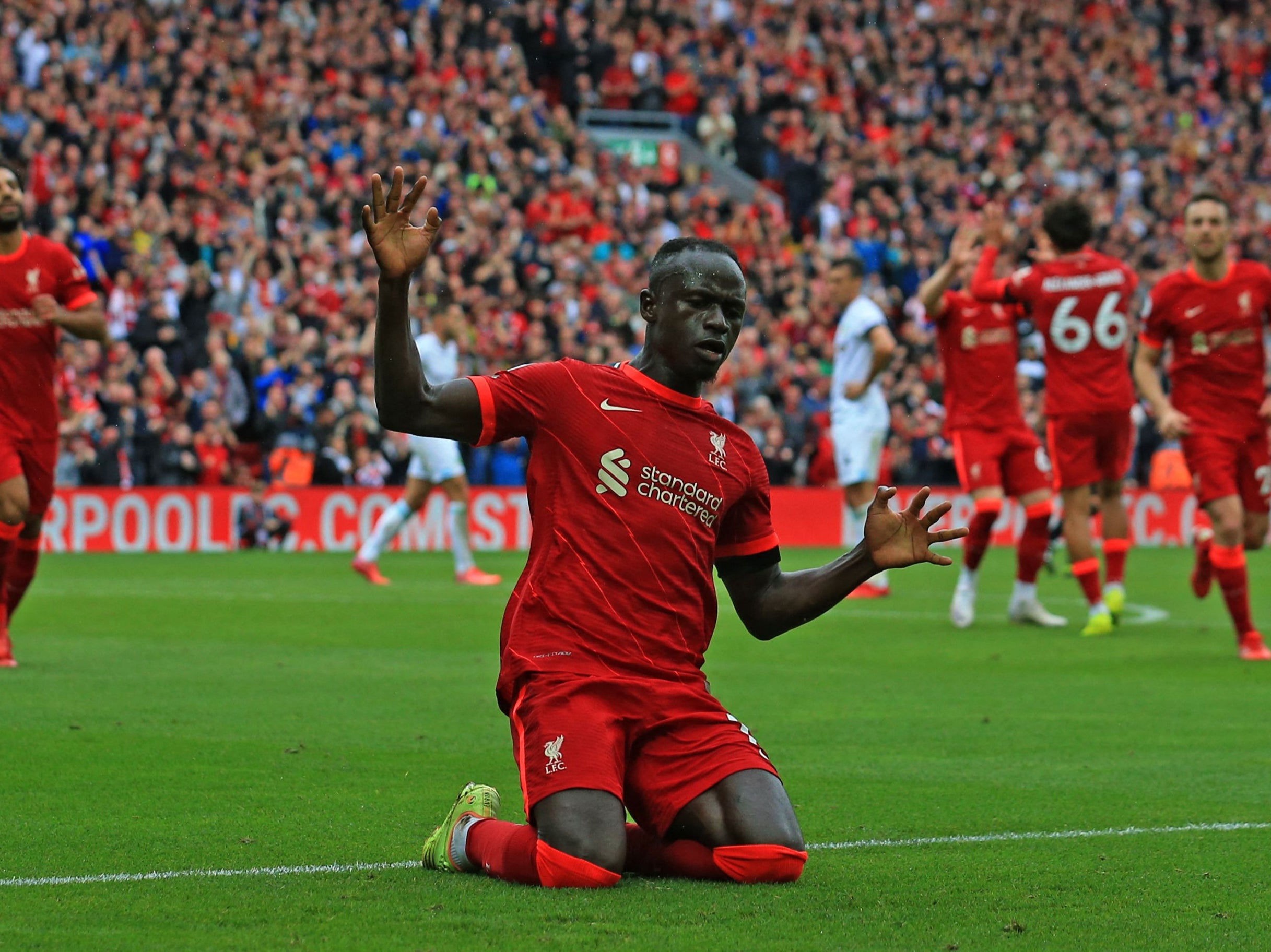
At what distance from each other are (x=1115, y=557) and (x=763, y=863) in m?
8.76

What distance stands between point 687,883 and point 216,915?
47.6 inches

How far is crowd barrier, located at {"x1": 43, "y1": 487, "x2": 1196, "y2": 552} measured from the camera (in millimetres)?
21281

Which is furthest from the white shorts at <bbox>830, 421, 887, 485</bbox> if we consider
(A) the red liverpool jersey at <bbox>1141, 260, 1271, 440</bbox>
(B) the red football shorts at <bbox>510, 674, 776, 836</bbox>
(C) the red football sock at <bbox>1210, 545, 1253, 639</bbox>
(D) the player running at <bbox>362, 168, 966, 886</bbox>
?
(B) the red football shorts at <bbox>510, 674, 776, 836</bbox>

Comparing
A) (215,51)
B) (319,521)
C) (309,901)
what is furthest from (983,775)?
(215,51)

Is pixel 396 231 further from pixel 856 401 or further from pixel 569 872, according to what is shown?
pixel 856 401

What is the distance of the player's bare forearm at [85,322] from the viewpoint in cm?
930

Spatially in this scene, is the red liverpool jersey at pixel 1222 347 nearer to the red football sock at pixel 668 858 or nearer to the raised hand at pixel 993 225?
the raised hand at pixel 993 225

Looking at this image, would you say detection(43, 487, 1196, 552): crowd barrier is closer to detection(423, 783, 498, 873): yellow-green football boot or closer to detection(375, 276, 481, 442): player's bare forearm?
detection(423, 783, 498, 873): yellow-green football boot

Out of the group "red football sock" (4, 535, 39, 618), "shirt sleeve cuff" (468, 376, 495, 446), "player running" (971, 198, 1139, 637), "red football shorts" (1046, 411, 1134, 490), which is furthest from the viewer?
"red football shorts" (1046, 411, 1134, 490)

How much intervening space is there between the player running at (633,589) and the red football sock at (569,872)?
0.03m

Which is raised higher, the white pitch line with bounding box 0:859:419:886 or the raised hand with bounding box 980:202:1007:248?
the raised hand with bounding box 980:202:1007:248

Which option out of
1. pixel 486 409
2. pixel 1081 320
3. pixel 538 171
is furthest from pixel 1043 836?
pixel 538 171

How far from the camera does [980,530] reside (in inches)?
507

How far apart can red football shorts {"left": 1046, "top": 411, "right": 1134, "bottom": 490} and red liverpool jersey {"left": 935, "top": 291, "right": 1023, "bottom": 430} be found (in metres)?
1.01
